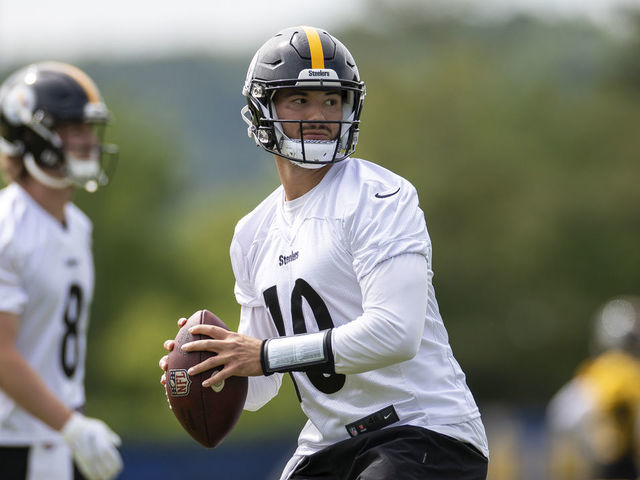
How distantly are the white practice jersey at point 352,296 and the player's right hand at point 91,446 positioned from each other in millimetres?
1200

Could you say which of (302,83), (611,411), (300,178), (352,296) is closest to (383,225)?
(352,296)

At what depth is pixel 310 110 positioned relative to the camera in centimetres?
425

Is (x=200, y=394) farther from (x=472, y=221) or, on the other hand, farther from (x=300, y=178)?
(x=472, y=221)

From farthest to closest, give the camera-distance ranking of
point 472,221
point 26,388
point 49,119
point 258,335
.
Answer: point 472,221, point 49,119, point 26,388, point 258,335

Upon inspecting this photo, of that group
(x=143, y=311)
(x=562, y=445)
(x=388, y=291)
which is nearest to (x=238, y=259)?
(x=388, y=291)

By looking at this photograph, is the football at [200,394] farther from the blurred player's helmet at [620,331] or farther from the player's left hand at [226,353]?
the blurred player's helmet at [620,331]

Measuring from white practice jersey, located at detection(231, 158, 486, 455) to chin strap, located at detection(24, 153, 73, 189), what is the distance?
5.59 feet

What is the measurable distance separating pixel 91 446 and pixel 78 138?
1621 millimetres

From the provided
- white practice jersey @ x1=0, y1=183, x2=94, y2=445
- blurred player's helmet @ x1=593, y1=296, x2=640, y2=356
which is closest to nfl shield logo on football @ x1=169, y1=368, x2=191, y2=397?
white practice jersey @ x1=0, y1=183, x2=94, y2=445

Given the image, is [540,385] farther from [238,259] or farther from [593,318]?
[238,259]

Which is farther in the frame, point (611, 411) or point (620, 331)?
point (620, 331)

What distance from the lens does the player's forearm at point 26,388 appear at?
488 centimetres

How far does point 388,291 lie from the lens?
3.74 m

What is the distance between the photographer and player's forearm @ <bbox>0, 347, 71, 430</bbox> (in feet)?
16.0
